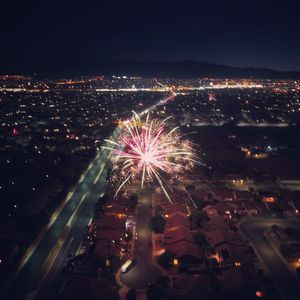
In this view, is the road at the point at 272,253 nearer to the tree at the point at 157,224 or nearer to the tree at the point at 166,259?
the tree at the point at 166,259

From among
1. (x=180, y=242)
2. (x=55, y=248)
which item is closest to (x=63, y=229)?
(x=55, y=248)

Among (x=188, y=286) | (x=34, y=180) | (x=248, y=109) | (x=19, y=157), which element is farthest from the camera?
(x=248, y=109)

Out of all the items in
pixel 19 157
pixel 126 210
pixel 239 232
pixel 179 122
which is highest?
pixel 179 122

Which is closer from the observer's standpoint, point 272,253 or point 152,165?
point 272,253

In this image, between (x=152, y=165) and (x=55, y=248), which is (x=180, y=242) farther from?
(x=152, y=165)

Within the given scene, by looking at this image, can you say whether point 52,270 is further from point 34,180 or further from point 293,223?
point 293,223

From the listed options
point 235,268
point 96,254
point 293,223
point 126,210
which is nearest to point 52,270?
point 96,254

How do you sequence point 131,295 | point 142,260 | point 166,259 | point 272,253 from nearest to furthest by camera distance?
point 131,295 < point 166,259 < point 142,260 < point 272,253

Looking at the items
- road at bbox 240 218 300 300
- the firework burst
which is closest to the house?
road at bbox 240 218 300 300
